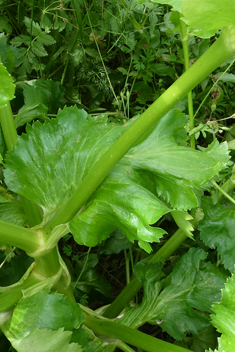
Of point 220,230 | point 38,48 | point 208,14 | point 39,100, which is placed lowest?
point 220,230

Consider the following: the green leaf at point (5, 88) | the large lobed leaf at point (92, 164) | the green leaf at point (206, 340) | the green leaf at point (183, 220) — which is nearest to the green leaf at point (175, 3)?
the green leaf at point (5, 88)

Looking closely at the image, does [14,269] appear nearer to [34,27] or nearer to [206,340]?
[206,340]

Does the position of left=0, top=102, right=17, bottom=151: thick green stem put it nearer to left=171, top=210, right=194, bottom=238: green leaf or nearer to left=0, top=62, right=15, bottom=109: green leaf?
left=0, top=62, right=15, bottom=109: green leaf

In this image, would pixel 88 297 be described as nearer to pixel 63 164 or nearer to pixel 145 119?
pixel 63 164

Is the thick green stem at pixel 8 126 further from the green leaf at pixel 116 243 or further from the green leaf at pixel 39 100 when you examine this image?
the green leaf at pixel 116 243

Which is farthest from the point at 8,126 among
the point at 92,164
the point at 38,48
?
the point at 38,48

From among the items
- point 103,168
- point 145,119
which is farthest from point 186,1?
point 103,168
